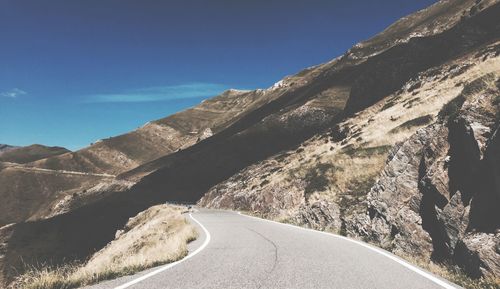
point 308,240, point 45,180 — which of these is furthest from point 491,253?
point 45,180

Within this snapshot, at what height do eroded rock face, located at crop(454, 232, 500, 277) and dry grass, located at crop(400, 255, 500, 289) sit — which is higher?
eroded rock face, located at crop(454, 232, 500, 277)

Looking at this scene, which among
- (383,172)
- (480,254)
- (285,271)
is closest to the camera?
(285,271)

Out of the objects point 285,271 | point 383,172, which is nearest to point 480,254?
point 285,271

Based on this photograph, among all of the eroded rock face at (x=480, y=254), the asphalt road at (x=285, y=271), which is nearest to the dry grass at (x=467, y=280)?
the eroded rock face at (x=480, y=254)

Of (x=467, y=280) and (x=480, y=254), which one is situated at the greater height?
(x=480, y=254)

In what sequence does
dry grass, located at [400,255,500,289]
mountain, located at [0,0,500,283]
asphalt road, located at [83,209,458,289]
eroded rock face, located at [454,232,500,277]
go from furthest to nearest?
mountain, located at [0,0,500,283] < eroded rock face, located at [454,232,500,277] < dry grass, located at [400,255,500,289] < asphalt road, located at [83,209,458,289]

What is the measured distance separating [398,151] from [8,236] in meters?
79.6

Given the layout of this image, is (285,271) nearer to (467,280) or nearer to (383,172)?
(467,280)

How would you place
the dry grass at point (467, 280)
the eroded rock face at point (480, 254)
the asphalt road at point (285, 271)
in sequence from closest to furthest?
1. the asphalt road at point (285, 271)
2. the dry grass at point (467, 280)
3. the eroded rock face at point (480, 254)

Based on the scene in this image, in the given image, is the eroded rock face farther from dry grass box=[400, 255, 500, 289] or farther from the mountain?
Answer: dry grass box=[400, 255, 500, 289]

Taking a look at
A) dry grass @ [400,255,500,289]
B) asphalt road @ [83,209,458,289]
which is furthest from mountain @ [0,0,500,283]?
asphalt road @ [83,209,458,289]

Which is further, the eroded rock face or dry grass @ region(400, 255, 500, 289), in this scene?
the eroded rock face

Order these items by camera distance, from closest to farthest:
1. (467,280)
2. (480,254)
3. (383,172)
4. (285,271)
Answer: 1. (285,271)
2. (467,280)
3. (480,254)
4. (383,172)

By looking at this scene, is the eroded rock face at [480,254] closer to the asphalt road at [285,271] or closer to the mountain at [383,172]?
the mountain at [383,172]
